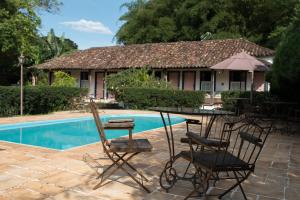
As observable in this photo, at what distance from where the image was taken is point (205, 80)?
23656 mm

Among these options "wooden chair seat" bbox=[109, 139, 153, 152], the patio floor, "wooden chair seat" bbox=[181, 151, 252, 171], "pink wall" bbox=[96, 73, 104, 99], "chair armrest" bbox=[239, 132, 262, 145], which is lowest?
the patio floor

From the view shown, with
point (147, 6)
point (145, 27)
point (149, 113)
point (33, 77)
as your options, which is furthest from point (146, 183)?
point (147, 6)

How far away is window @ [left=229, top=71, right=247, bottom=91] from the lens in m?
22.5

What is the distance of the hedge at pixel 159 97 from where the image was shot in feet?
59.1

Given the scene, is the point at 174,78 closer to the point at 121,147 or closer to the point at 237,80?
the point at 237,80

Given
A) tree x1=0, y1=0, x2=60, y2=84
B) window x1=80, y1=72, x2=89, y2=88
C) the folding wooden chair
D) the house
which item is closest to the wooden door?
the house

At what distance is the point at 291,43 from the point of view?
8.98 meters

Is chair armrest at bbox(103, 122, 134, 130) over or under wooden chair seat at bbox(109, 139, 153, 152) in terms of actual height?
over

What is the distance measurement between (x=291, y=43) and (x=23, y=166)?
7.36 m

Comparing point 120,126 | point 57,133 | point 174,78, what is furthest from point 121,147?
point 174,78

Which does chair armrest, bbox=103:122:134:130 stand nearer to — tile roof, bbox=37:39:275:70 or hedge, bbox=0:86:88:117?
hedge, bbox=0:86:88:117

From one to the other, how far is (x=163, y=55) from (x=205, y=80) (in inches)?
148

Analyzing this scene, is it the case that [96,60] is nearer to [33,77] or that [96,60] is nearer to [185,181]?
[33,77]

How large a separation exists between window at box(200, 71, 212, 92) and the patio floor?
1641 centimetres
